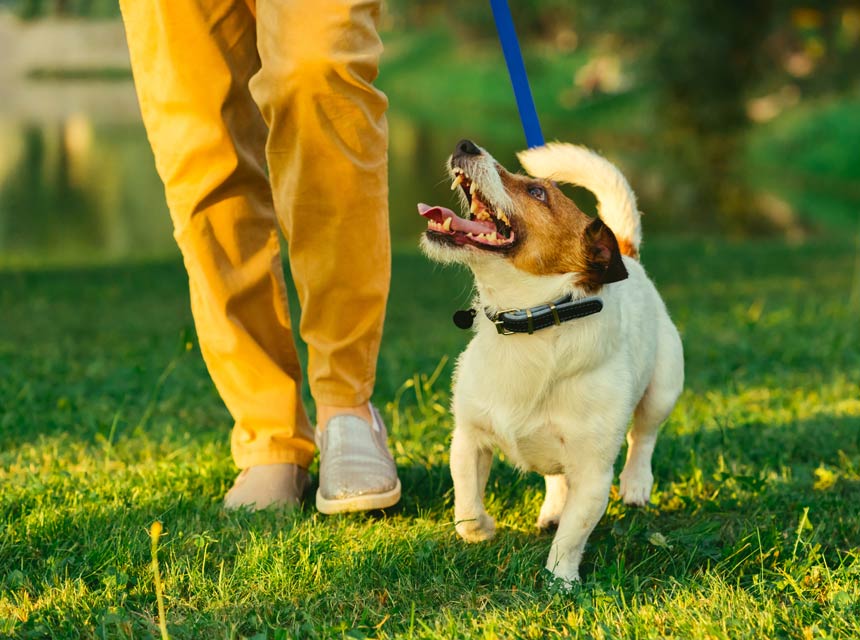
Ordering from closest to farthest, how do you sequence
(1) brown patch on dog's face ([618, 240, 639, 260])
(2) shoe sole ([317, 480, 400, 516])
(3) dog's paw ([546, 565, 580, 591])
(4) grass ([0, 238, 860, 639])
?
(4) grass ([0, 238, 860, 639])
(3) dog's paw ([546, 565, 580, 591])
(2) shoe sole ([317, 480, 400, 516])
(1) brown patch on dog's face ([618, 240, 639, 260])

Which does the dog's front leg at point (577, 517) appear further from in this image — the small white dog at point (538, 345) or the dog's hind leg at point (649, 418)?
the dog's hind leg at point (649, 418)

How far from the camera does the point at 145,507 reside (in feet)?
9.96

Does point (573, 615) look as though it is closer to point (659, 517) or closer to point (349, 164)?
point (659, 517)

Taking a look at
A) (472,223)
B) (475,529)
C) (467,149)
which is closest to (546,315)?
(472,223)

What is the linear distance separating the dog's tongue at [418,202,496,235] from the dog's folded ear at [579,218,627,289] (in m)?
0.26

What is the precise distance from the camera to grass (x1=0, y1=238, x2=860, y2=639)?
240cm

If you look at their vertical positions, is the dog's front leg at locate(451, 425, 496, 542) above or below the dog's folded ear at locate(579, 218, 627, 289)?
below

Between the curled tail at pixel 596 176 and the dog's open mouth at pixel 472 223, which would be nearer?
the dog's open mouth at pixel 472 223

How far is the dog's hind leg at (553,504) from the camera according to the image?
309 centimetres

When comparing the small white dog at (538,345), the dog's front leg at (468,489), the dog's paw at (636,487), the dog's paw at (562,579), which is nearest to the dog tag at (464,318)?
the small white dog at (538,345)

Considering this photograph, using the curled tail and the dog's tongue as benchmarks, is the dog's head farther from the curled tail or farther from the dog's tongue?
the curled tail

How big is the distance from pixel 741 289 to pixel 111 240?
7.87m

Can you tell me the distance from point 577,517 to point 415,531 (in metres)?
0.47

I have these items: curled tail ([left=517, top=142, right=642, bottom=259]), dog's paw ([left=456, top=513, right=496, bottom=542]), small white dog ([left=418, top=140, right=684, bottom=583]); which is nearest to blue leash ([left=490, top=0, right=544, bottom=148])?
curled tail ([left=517, top=142, right=642, bottom=259])
